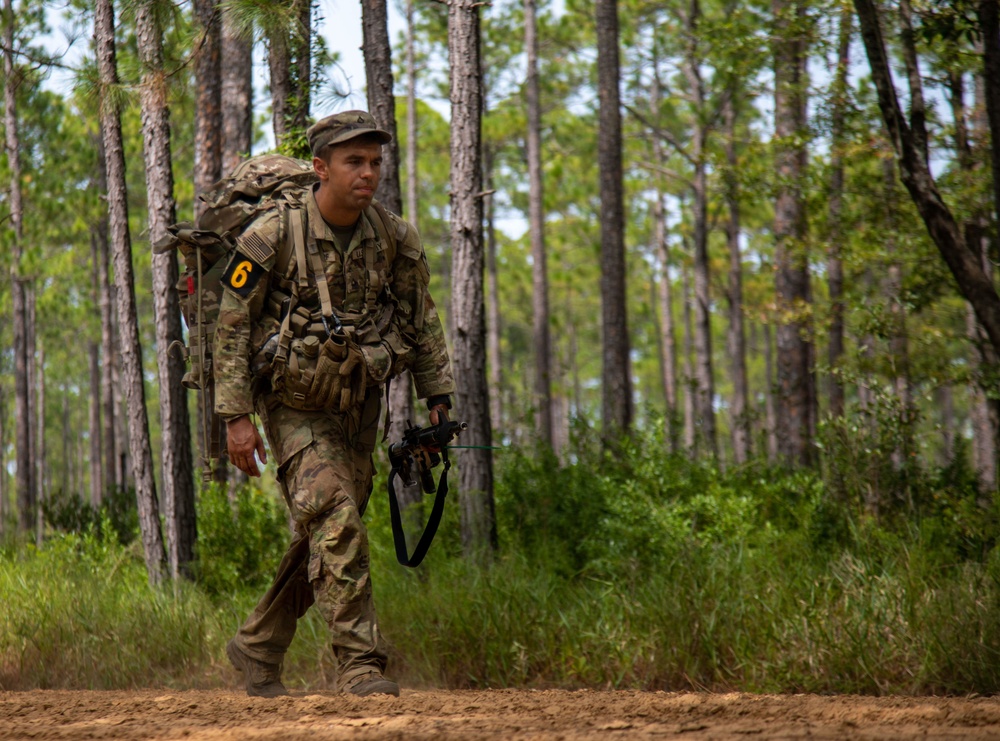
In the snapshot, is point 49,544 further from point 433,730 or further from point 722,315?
point 722,315

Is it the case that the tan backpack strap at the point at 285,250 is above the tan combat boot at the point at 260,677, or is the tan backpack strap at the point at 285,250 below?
above

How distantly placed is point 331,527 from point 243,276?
108cm

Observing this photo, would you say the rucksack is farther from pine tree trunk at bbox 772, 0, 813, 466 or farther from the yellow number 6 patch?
pine tree trunk at bbox 772, 0, 813, 466

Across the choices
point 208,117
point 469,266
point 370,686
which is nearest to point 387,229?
point 370,686

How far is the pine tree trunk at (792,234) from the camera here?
507 inches

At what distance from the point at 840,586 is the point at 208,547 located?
4.71 m

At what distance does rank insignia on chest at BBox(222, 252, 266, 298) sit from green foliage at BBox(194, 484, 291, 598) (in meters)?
3.67

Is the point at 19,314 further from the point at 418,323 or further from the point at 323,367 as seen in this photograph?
the point at 323,367

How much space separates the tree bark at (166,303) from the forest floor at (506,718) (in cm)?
382

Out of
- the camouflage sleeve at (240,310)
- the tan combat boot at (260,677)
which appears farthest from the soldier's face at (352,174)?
the tan combat boot at (260,677)

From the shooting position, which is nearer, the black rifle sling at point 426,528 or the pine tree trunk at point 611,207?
the black rifle sling at point 426,528

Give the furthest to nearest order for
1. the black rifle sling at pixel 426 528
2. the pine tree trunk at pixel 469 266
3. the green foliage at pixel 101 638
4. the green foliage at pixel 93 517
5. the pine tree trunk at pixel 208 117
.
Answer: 1. the green foliage at pixel 93 517
2. the pine tree trunk at pixel 208 117
3. the pine tree trunk at pixel 469 266
4. the green foliage at pixel 101 638
5. the black rifle sling at pixel 426 528

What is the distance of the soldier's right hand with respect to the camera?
13.9 feet

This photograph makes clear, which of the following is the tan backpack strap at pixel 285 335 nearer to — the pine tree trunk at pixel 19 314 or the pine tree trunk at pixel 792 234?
the pine tree trunk at pixel 792 234
